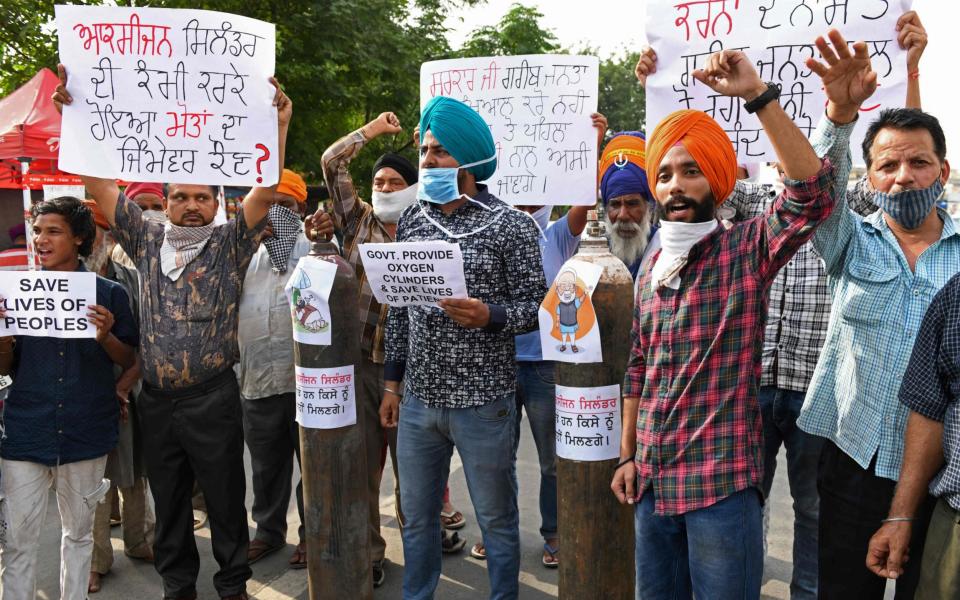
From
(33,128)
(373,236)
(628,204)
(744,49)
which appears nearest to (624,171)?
(628,204)

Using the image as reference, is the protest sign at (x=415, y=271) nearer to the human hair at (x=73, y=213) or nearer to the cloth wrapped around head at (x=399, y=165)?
the cloth wrapped around head at (x=399, y=165)

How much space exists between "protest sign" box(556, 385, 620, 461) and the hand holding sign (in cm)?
120

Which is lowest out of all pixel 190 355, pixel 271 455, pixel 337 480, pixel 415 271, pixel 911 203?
pixel 271 455

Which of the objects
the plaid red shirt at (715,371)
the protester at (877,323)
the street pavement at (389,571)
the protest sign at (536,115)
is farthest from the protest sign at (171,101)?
the protester at (877,323)

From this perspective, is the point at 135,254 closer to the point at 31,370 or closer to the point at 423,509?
the point at 31,370

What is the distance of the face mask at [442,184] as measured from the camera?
291 centimetres

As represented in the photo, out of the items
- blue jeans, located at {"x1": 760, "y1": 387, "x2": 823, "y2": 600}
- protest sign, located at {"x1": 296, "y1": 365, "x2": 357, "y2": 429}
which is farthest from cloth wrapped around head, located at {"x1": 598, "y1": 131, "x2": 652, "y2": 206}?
protest sign, located at {"x1": 296, "y1": 365, "x2": 357, "y2": 429}

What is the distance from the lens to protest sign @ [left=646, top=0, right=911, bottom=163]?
307 cm

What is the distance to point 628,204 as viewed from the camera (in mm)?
3785

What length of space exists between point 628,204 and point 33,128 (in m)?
6.74

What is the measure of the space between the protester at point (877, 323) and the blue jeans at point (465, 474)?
3.82 ft

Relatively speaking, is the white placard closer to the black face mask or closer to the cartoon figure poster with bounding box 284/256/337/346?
the cartoon figure poster with bounding box 284/256/337/346

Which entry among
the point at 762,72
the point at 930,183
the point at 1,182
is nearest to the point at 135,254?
the point at 762,72

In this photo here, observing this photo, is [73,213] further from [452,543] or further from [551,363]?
[452,543]
